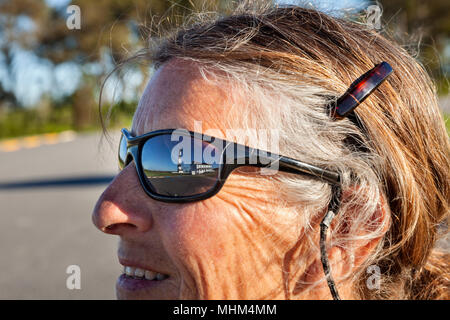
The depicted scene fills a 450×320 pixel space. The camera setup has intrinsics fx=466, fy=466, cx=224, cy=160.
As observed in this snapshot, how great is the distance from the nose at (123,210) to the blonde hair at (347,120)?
44cm

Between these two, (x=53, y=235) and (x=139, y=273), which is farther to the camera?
(x=53, y=235)

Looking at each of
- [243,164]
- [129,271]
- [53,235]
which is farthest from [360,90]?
[53,235]

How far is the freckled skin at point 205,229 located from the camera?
143 cm

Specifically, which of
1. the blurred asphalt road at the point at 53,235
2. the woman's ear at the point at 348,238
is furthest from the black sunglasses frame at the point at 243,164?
the blurred asphalt road at the point at 53,235

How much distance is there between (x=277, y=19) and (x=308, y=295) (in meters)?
0.97

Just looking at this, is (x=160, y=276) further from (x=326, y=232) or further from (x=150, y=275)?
(x=326, y=232)

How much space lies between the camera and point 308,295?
157 cm

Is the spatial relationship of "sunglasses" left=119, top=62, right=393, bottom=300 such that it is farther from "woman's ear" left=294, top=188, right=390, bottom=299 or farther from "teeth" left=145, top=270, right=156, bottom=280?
"teeth" left=145, top=270, right=156, bottom=280

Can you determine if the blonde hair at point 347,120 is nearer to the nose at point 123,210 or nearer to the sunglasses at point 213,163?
the sunglasses at point 213,163

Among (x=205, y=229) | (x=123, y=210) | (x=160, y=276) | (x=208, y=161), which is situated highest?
(x=208, y=161)

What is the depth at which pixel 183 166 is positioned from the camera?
4.89 ft

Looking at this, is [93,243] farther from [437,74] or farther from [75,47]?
[75,47]

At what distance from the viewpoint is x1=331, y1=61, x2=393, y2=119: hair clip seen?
1475 millimetres

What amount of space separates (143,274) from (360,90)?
0.93 meters
